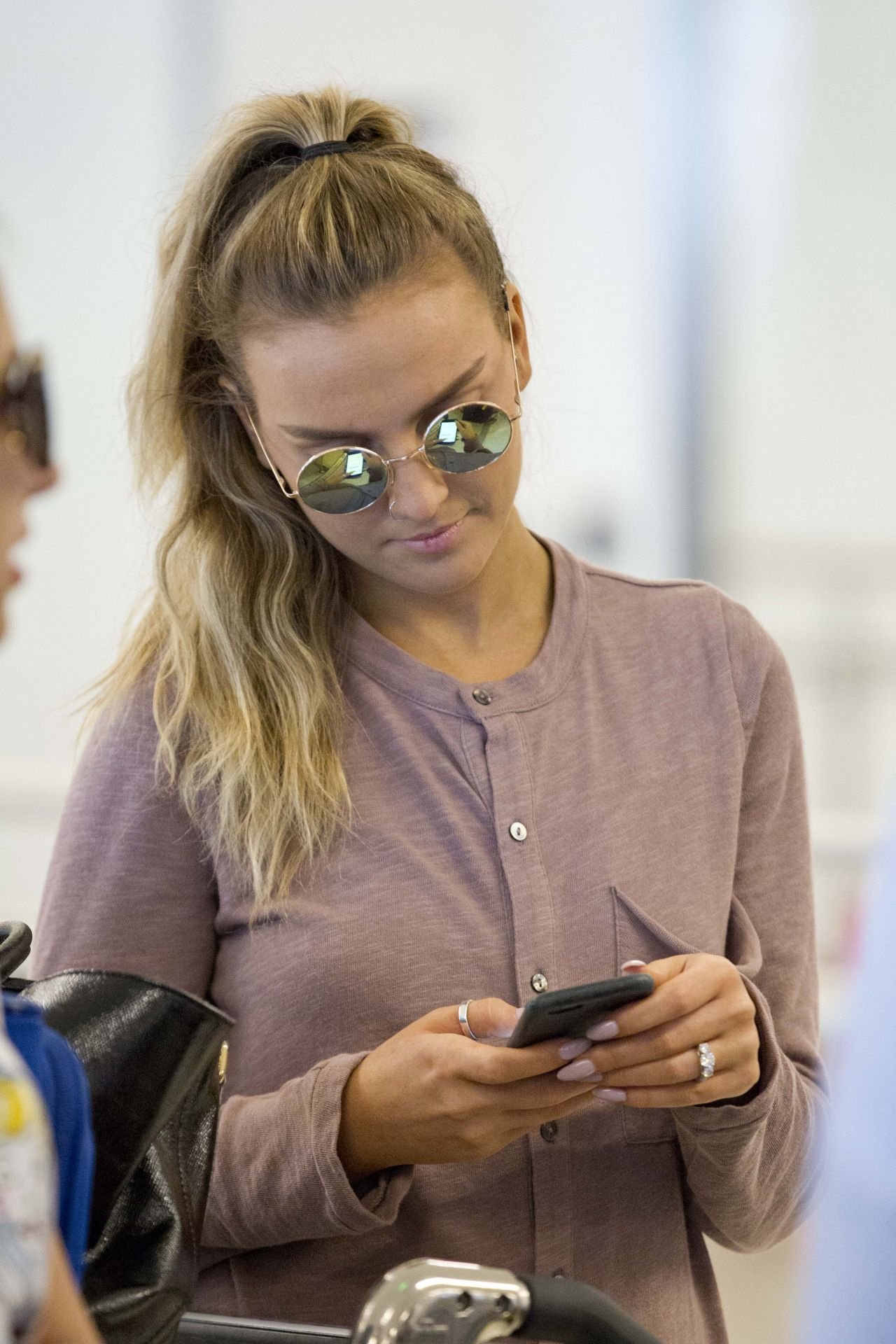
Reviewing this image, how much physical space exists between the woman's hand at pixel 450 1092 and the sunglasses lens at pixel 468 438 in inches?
18.9

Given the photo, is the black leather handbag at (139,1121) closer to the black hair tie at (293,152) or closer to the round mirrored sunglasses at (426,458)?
the round mirrored sunglasses at (426,458)

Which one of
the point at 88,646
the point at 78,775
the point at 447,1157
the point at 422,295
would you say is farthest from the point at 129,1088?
the point at 88,646

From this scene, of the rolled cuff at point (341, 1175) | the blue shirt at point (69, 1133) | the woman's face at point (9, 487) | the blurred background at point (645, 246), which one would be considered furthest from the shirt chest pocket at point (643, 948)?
the blurred background at point (645, 246)

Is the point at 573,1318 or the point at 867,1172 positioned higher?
the point at 867,1172

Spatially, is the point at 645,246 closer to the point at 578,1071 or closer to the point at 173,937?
the point at 173,937

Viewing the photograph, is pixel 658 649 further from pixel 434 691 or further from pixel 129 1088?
pixel 129 1088

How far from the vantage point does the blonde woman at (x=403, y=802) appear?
4.37 feet

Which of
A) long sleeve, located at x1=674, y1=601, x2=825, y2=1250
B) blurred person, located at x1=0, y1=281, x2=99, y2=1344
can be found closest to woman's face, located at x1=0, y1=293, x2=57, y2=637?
blurred person, located at x1=0, y1=281, x2=99, y2=1344

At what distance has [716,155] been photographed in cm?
493

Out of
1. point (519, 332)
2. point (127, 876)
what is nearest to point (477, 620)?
point (519, 332)

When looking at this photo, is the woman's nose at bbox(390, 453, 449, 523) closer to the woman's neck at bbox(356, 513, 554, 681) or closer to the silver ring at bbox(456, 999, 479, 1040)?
the woman's neck at bbox(356, 513, 554, 681)

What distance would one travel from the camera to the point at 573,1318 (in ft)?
2.90

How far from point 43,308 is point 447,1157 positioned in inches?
166

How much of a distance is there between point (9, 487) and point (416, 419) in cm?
63
